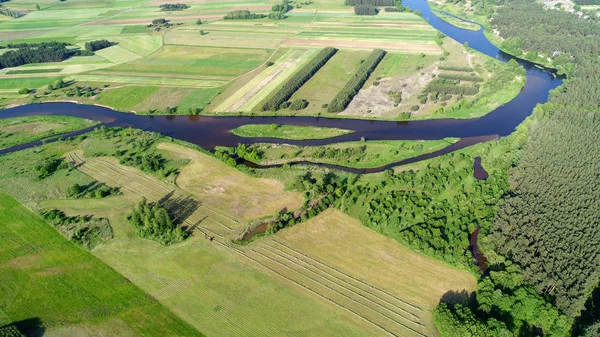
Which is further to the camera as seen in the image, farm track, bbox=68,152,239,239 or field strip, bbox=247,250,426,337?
farm track, bbox=68,152,239,239

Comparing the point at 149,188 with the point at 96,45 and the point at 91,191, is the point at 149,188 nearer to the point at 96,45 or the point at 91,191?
the point at 91,191

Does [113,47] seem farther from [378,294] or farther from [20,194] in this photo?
[378,294]

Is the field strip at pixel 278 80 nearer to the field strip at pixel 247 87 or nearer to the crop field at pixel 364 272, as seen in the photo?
the field strip at pixel 247 87

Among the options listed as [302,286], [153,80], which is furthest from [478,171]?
[153,80]

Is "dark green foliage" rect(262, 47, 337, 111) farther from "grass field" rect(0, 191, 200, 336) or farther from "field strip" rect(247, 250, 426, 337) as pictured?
"grass field" rect(0, 191, 200, 336)

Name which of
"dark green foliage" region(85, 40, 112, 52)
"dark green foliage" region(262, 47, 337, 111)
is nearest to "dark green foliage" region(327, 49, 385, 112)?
"dark green foliage" region(262, 47, 337, 111)

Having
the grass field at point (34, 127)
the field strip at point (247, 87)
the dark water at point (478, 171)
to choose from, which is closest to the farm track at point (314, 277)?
the dark water at point (478, 171)
